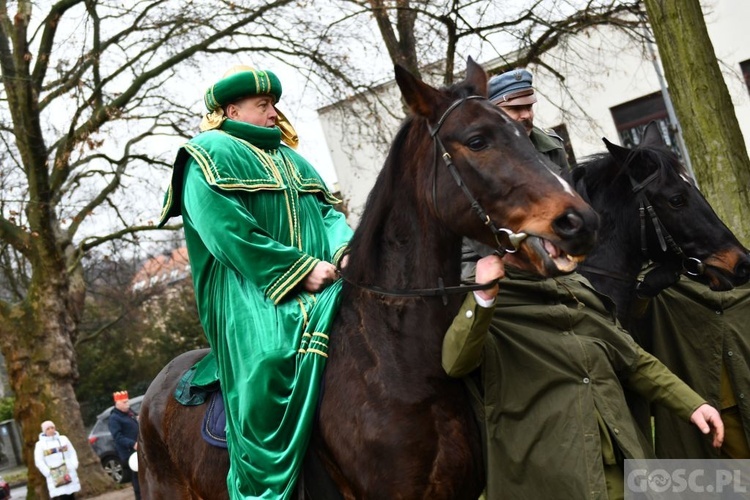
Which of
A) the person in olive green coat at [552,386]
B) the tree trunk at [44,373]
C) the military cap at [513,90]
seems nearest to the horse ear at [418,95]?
the person in olive green coat at [552,386]

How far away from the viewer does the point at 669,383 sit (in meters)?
4.13

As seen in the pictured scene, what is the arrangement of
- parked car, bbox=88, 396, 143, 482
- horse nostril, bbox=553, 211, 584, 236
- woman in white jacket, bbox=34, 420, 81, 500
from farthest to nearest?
parked car, bbox=88, 396, 143, 482 < woman in white jacket, bbox=34, 420, 81, 500 < horse nostril, bbox=553, 211, 584, 236

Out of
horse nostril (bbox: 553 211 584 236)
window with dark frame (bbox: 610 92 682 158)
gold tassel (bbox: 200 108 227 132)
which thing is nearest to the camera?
horse nostril (bbox: 553 211 584 236)

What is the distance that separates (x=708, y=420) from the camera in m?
4.00

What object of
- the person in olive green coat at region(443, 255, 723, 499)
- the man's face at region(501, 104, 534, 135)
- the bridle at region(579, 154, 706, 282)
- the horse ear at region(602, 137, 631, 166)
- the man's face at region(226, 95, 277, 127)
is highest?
the man's face at region(226, 95, 277, 127)

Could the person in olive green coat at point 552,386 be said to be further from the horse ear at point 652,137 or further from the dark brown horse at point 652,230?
the horse ear at point 652,137

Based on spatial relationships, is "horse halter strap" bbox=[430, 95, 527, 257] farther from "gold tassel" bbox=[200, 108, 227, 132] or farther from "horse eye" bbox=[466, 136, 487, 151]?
"gold tassel" bbox=[200, 108, 227, 132]

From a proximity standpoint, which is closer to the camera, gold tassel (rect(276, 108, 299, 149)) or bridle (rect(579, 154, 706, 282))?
gold tassel (rect(276, 108, 299, 149))

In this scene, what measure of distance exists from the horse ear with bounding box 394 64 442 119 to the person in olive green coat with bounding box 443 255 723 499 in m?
0.69

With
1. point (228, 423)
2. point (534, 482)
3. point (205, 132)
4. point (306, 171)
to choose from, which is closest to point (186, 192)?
point (205, 132)

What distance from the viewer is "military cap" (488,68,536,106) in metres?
5.16

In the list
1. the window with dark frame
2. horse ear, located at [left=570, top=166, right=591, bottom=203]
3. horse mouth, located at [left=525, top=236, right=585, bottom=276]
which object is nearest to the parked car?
the window with dark frame

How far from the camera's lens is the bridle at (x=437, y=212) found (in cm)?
347

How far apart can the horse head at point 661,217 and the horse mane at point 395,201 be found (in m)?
1.87
